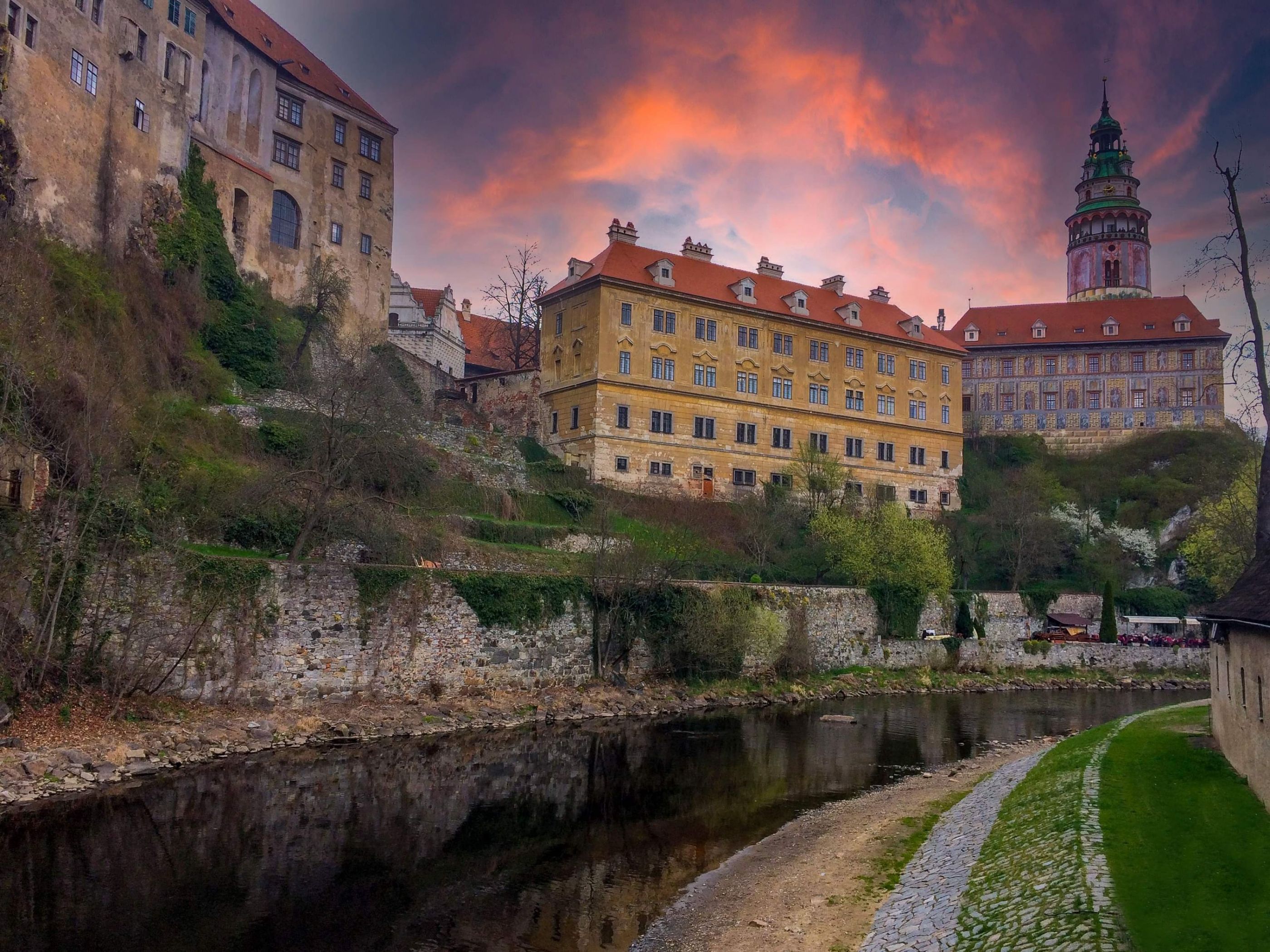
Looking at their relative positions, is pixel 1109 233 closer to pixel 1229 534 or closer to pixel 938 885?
pixel 1229 534

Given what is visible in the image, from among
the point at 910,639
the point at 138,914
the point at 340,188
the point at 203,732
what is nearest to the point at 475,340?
the point at 340,188

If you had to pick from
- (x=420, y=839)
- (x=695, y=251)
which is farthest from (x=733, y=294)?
(x=420, y=839)

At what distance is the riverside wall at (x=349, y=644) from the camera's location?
23812mm

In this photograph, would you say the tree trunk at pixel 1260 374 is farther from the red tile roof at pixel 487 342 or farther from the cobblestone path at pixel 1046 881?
the red tile roof at pixel 487 342

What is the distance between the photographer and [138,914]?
510 inches

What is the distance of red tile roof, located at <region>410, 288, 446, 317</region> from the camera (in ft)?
189

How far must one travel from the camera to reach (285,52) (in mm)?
49062

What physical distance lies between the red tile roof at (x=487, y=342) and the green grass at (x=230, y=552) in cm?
3648

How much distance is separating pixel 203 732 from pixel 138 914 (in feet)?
31.8

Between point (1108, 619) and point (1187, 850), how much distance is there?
39.8 m

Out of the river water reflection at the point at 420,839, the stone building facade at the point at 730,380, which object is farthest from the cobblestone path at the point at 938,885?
the stone building facade at the point at 730,380

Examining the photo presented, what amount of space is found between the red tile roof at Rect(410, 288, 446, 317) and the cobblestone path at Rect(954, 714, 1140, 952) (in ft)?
153

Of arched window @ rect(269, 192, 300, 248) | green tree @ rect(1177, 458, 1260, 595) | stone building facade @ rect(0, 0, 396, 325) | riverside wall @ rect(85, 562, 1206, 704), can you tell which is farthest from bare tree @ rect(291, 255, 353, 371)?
green tree @ rect(1177, 458, 1260, 595)

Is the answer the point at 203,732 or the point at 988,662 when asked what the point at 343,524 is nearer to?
the point at 203,732
